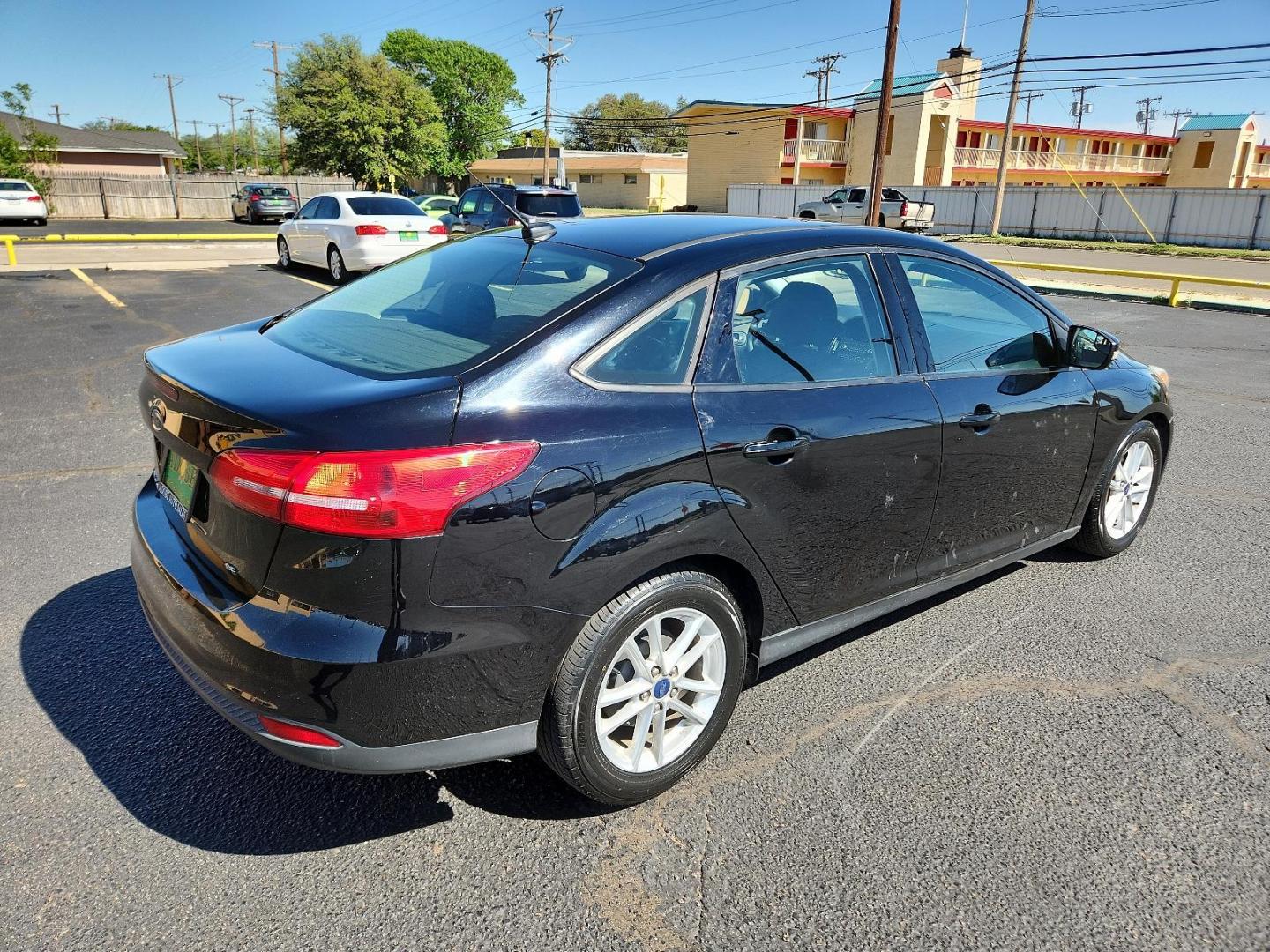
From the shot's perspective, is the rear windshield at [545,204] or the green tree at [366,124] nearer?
the rear windshield at [545,204]

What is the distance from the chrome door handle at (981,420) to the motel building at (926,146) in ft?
158

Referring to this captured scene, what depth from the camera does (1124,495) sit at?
4.46m

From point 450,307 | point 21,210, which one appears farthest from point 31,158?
point 450,307

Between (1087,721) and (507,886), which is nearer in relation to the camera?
(507,886)

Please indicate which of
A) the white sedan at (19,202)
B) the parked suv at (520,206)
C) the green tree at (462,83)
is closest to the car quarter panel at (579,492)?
the parked suv at (520,206)

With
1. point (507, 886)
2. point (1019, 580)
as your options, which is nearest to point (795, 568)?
point (507, 886)

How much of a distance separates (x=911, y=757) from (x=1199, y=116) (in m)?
69.1

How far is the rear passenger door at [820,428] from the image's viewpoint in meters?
2.68

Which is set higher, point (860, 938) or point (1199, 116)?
point (1199, 116)

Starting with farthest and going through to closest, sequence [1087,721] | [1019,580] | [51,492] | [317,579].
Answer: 1. [51,492]
2. [1019,580]
3. [1087,721]
4. [317,579]

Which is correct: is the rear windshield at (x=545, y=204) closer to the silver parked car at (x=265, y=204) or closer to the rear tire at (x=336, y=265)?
the rear tire at (x=336, y=265)

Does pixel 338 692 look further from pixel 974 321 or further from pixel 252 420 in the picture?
pixel 974 321

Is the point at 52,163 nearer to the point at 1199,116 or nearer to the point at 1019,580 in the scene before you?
the point at 1019,580

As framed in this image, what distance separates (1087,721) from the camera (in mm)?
3135
